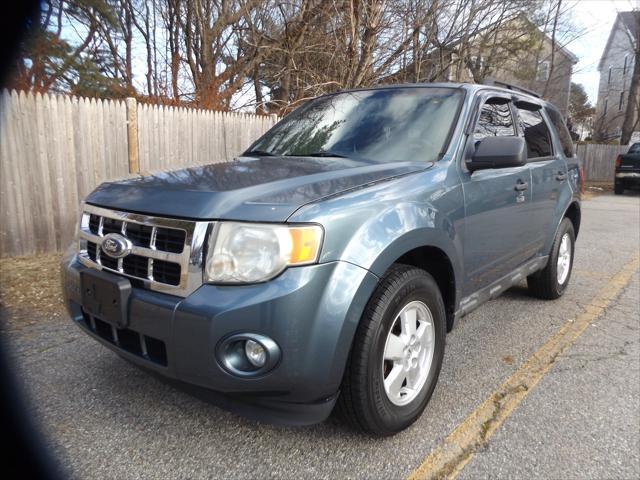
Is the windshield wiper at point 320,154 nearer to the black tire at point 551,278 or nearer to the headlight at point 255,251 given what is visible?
the headlight at point 255,251

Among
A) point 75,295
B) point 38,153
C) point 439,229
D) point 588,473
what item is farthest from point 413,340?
point 38,153

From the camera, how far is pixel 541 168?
3.92m

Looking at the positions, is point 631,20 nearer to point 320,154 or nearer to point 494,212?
point 494,212

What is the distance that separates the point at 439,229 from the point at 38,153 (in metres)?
5.34

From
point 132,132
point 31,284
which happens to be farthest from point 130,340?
point 132,132

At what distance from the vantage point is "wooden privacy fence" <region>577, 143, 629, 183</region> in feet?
73.7

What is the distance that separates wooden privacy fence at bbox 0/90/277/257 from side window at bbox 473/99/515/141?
300 centimetres

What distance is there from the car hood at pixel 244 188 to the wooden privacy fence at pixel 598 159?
23.3 m

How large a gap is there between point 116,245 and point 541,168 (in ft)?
10.8

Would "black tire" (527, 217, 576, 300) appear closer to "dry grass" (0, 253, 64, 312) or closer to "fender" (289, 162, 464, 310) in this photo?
"fender" (289, 162, 464, 310)

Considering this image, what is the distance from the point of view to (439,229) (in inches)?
100.0

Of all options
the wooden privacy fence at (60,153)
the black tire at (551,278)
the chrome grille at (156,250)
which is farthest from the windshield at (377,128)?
the wooden privacy fence at (60,153)

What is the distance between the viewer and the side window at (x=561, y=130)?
15.1ft

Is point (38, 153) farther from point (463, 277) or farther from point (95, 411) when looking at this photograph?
point (463, 277)
